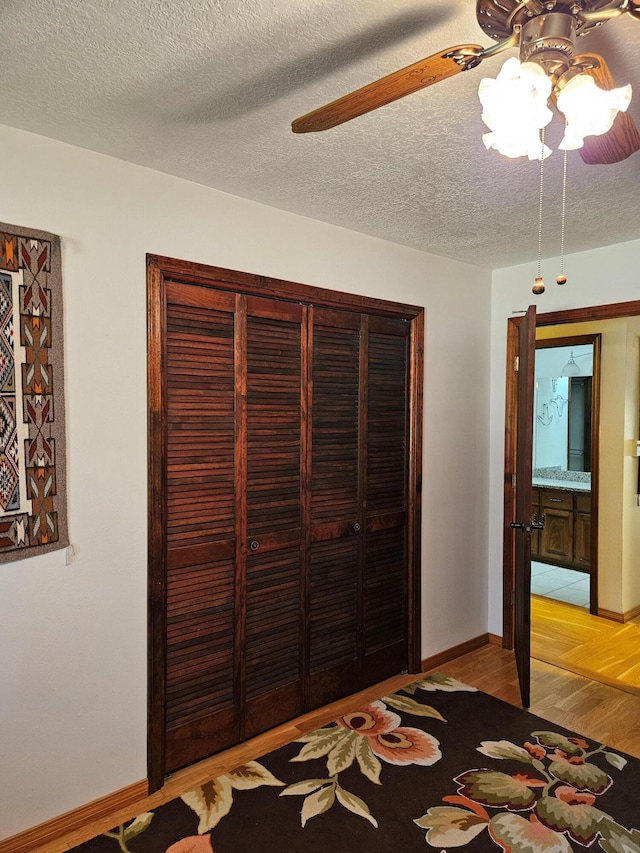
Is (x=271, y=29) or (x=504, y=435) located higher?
(x=271, y=29)

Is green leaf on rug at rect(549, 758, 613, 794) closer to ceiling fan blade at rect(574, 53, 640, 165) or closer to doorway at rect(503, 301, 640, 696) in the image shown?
doorway at rect(503, 301, 640, 696)

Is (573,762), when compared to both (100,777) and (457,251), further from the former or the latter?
(457,251)

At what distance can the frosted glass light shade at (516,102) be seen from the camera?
1.10m

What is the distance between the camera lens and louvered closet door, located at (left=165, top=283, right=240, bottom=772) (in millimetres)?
2410

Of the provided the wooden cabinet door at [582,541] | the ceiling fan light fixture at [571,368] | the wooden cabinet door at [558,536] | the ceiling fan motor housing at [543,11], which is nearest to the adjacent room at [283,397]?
the ceiling fan motor housing at [543,11]

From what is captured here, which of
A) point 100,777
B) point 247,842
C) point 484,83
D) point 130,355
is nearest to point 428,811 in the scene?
point 247,842

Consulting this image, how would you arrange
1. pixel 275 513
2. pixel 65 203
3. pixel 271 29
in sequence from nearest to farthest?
pixel 271 29, pixel 65 203, pixel 275 513

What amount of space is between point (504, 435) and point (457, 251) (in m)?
1.21

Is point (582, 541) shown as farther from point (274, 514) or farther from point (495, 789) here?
point (274, 514)

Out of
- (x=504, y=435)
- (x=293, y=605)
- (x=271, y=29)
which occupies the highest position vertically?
(x=271, y=29)

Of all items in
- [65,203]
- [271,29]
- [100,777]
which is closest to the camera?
[271,29]

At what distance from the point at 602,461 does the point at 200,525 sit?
132 inches

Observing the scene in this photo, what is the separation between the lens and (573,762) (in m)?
2.56

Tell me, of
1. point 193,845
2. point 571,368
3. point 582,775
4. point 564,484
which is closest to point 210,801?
point 193,845
